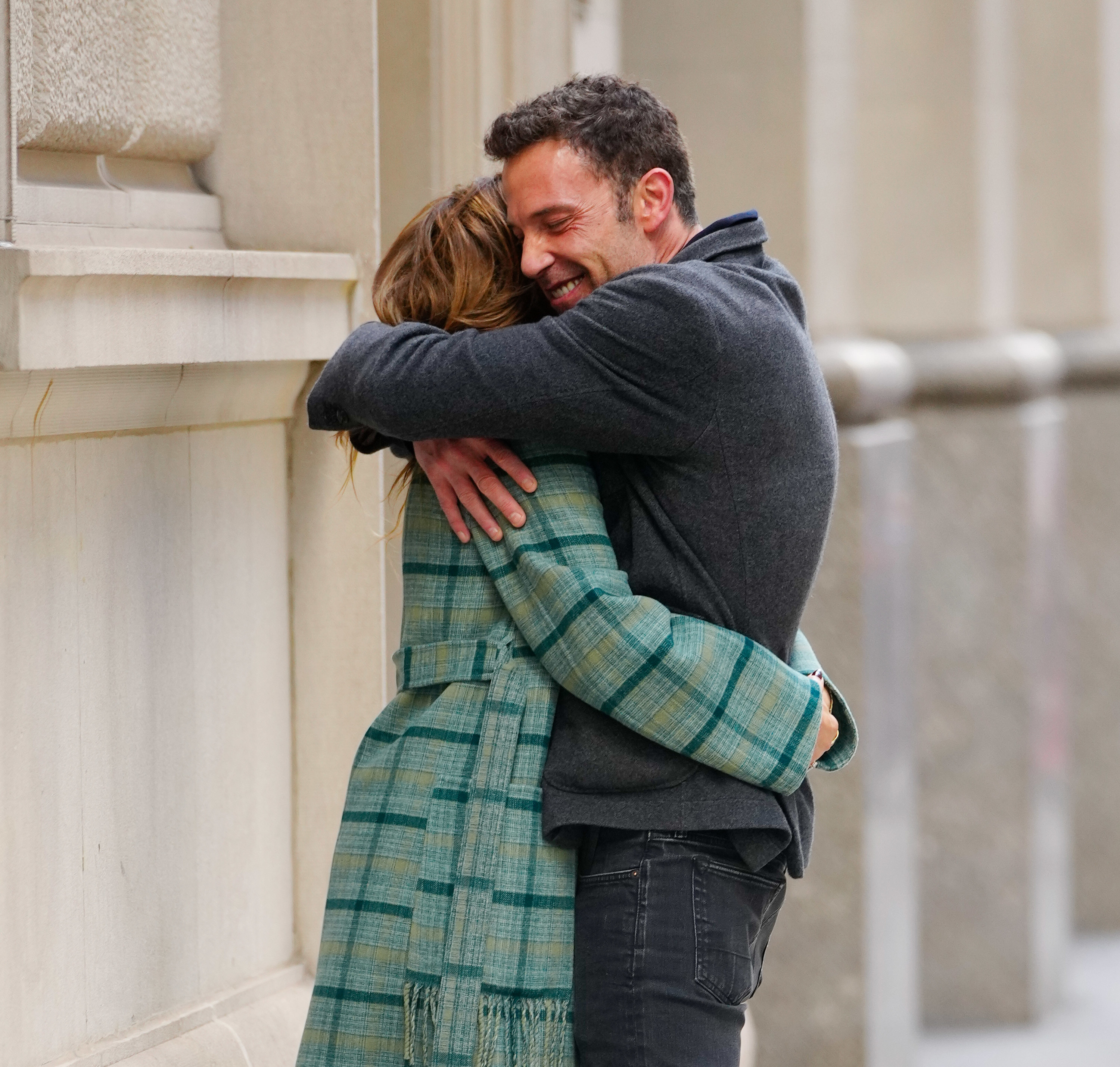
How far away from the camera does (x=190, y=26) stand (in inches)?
104

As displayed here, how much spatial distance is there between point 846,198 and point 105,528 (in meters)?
2.87

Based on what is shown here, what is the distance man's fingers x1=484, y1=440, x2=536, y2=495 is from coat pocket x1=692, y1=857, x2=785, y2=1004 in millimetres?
489

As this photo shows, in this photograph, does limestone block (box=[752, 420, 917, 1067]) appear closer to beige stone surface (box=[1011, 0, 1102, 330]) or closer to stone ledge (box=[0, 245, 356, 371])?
stone ledge (box=[0, 245, 356, 371])

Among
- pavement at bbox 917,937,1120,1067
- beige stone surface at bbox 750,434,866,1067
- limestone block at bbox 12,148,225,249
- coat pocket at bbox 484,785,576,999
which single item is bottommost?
pavement at bbox 917,937,1120,1067

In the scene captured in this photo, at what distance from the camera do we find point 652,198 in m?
2.12

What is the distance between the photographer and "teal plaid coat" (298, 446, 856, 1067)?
75.2 inches

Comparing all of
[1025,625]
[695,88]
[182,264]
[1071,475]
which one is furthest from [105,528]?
[1071,475]

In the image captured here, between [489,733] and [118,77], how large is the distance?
1.19 metres

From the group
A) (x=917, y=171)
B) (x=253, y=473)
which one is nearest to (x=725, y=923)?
(x=253, y=473)

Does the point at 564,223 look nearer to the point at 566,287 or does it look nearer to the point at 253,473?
the point at 566,287

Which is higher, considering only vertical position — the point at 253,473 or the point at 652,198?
the point at 652,198

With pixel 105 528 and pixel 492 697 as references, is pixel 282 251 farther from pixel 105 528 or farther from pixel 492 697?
pixel 492 697

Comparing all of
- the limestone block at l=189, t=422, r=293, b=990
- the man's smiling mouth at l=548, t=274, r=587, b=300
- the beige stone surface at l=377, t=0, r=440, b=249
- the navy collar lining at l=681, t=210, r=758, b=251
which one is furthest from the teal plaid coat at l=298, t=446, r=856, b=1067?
the beige stone surface at l=377, t=0, r=440, b=249

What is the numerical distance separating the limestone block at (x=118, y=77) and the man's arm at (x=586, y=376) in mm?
703
